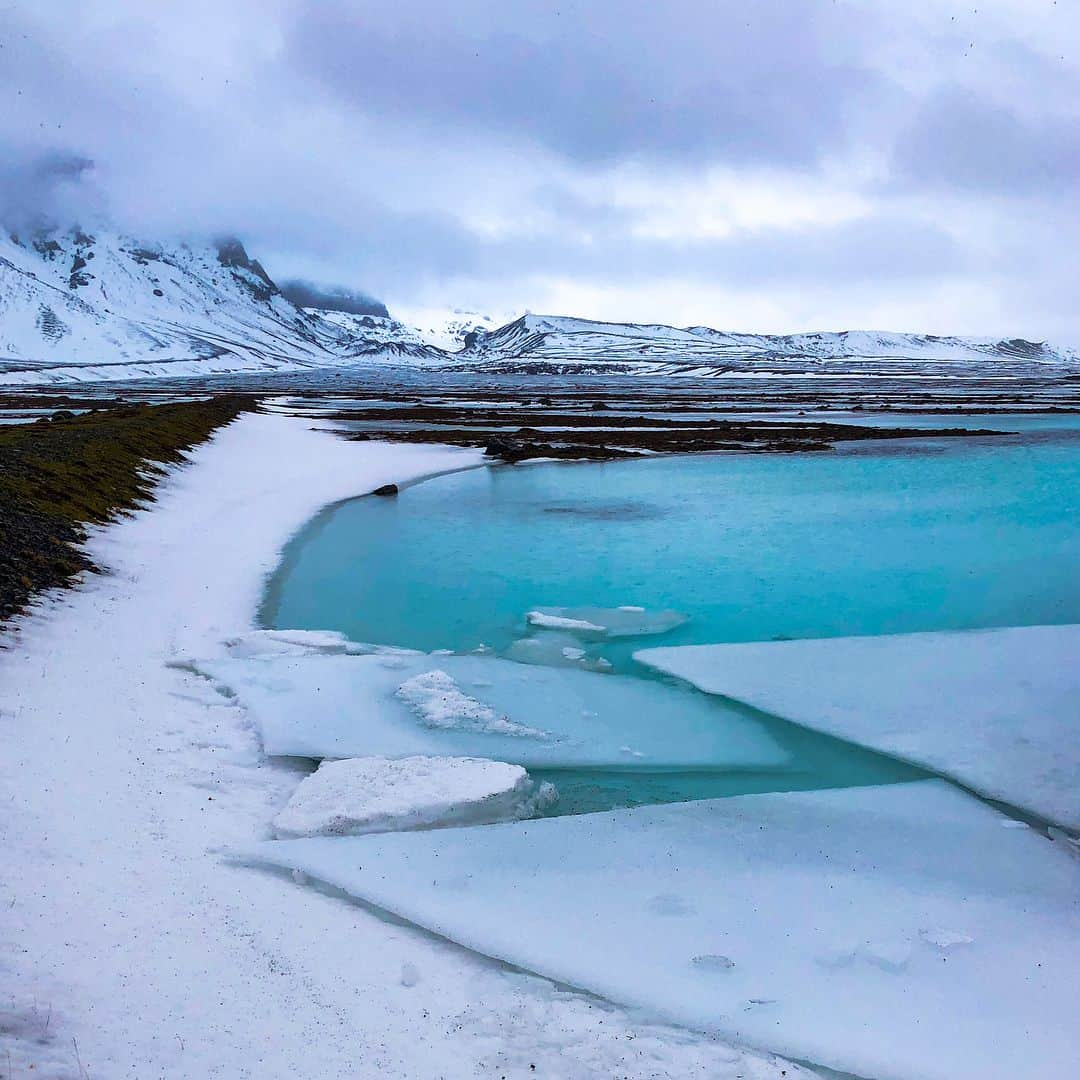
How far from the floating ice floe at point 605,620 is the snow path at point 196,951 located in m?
4.94

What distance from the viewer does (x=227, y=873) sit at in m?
5.87

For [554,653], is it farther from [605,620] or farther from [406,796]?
[406,796]

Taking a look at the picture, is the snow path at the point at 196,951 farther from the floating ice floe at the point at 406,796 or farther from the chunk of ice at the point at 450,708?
the chunk of ice at the point at 450,708

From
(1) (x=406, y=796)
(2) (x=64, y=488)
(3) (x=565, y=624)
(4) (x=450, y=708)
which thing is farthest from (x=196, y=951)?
(2) (x=64, y=488)

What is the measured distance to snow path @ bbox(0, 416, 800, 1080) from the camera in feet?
14.0

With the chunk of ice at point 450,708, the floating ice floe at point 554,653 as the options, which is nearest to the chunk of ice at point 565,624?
the floating ice floe at point 554,653

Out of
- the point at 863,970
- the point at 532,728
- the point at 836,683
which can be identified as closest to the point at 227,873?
the point at 532,728

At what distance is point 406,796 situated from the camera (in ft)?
22.7

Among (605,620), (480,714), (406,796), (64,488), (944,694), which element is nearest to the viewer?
(406,796)

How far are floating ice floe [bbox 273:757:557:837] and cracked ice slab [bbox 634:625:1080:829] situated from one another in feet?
10.6

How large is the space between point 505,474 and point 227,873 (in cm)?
2377

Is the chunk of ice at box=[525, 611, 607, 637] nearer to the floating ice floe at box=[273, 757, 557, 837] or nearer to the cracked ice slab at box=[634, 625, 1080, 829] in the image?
the cracked ice slab at box=[634, 625, 1080, 829]

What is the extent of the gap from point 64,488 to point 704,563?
12.8 m

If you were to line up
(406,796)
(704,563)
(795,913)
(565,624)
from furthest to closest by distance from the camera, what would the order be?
(704,563)
(565,624)
(406,796)
(795,913)
